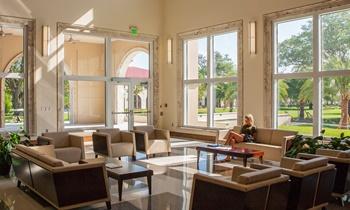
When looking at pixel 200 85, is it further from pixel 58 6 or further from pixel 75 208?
pixel 75 208

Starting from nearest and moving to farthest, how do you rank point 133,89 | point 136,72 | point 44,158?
point 44,158
point 133,89
point 136,72

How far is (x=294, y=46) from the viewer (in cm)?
977

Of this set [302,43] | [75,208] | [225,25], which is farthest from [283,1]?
[75,208]

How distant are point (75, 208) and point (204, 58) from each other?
8629mm

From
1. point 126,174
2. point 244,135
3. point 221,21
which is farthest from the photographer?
point 221,21

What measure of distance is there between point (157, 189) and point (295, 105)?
17.9 ft

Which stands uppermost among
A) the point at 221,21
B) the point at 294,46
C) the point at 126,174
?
the point at 221,21

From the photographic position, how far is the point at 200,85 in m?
12.6

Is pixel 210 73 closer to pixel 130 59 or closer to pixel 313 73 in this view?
pixel 130 59

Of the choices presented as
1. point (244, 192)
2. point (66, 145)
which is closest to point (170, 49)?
point (66, 145)

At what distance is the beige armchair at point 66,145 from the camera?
731cm

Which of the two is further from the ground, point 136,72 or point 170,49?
point 170,49

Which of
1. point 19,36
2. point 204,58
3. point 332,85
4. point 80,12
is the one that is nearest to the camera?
point 332,85

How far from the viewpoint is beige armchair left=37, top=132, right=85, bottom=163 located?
24.0 feet
